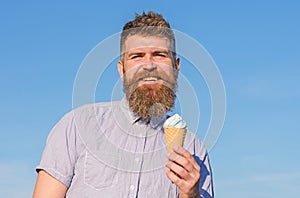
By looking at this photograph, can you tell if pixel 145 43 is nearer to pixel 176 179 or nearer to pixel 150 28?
pixel 150 28

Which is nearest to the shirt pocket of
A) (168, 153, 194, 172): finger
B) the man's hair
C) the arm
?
the arm

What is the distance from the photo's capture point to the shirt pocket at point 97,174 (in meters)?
7.83

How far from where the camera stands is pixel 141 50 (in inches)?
307

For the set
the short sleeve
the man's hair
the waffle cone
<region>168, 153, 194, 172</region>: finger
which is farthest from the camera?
the man's hair

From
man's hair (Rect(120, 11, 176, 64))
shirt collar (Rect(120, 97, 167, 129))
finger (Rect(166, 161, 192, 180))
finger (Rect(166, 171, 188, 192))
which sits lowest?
finger (Rect(166, 171, 188, 192))

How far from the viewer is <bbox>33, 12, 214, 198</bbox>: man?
778cm

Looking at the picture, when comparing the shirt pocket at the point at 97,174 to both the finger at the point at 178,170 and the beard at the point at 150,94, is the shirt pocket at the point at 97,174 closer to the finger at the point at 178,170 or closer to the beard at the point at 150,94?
the beard at the point at 150,94

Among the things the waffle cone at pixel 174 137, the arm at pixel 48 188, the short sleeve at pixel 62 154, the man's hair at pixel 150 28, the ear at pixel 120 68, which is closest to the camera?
the waffle cone at pixel 174 137

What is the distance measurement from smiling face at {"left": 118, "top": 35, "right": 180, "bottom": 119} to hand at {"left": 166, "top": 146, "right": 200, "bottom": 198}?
1.03 metres

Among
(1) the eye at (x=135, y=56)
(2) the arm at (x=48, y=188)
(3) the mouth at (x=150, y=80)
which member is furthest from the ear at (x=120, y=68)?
(2) the arm at (x=48, y=188)

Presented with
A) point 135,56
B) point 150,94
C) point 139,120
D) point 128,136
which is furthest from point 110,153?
point 135,56

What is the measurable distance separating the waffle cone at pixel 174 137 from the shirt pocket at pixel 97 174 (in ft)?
2.40

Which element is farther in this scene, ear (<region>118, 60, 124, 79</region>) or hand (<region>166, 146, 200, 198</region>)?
ear (<region>118, 60, 124, 79</region>)

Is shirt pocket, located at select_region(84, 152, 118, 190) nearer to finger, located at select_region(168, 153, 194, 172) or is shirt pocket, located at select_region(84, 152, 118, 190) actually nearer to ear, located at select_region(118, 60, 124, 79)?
ear, located at select_region(118, 60, 124, 79)
